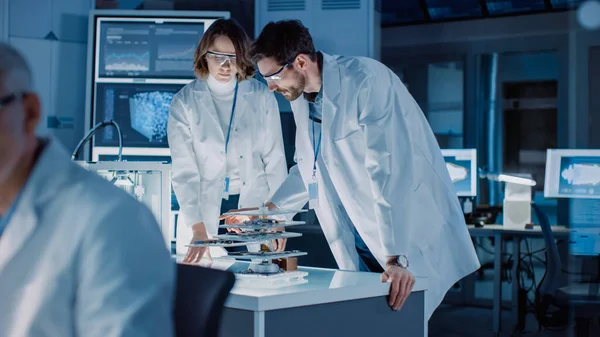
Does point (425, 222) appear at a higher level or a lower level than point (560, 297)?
higher

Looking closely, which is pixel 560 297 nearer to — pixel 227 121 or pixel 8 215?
pixel 227 121

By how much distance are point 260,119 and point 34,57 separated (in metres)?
2.59

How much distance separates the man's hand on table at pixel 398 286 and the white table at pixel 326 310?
18 millimetres

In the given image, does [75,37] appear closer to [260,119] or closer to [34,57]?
[34,57]

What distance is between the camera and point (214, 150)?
8.33 ft

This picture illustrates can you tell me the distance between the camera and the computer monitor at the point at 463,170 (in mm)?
5234

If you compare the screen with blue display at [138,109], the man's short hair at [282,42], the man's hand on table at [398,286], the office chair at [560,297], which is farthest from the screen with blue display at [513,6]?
the man's hand on table at [398,286]

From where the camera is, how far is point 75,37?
15.8ft

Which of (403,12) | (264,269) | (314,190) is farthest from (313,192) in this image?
(403,12)

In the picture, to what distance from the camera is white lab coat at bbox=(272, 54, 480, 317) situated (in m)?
2.03

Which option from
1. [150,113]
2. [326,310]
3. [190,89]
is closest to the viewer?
[326,310]

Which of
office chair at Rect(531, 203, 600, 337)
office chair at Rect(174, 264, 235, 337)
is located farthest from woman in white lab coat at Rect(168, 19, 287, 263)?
office chair at Rect(531, 203, 600, 337)

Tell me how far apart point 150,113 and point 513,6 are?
13.9ft

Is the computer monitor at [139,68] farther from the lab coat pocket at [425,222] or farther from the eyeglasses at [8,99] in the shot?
the eyeglasses at [8,99]
